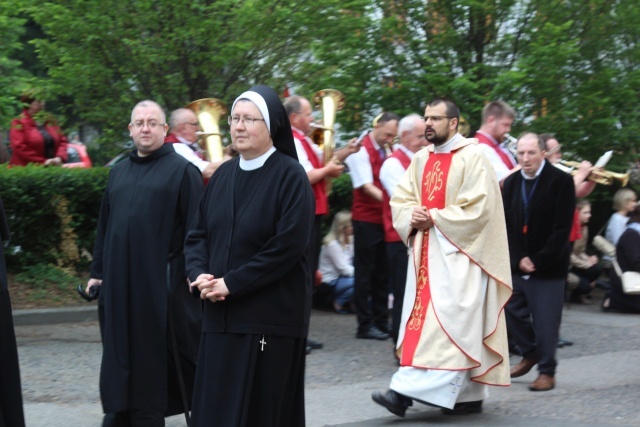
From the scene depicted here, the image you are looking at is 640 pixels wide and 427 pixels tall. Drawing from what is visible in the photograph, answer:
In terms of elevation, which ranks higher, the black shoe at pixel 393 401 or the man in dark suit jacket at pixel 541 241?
the man in dark suit jacket at pixel 541 241

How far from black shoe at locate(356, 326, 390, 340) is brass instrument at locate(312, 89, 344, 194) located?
4.63ft

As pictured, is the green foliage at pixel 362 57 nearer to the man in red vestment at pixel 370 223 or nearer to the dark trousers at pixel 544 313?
the man in red vestment at pixel 370 223

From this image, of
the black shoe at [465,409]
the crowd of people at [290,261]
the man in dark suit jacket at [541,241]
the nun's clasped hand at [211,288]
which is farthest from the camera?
the man in dark suit jacket at [541,241]

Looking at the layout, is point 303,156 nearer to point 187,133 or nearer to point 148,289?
point 187,133

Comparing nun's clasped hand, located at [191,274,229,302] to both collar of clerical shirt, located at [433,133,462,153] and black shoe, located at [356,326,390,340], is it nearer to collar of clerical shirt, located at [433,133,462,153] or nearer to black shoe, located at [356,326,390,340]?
collar of clerical shirt, located at [433,133,462,153]

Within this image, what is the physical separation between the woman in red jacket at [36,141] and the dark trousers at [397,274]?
5134mm

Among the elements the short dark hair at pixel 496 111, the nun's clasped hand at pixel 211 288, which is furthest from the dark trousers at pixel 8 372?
the short dark hair at pixel 496 111

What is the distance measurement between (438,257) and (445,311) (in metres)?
0.37

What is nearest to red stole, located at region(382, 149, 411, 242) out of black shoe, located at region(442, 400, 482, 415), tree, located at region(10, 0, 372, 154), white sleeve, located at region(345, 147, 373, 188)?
white sleeve, located at region(345, 147, 373, 188)

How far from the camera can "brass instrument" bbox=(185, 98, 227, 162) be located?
372 inches

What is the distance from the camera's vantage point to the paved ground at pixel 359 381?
7.63 metres

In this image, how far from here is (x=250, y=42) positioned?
12.5m

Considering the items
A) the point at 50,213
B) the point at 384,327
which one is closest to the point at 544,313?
the point at 384,327

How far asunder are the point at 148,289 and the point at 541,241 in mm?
3100
